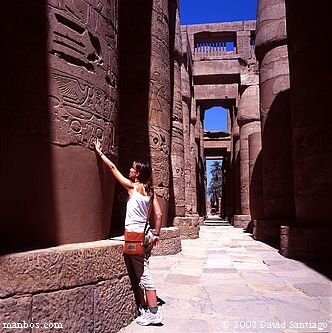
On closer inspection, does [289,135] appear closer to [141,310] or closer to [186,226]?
[186,226]

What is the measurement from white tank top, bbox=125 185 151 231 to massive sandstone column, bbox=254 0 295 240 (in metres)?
6.68

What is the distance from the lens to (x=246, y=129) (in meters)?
16.4

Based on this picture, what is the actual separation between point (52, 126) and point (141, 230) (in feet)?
3.55

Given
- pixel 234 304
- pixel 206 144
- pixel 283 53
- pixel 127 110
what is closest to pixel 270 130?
pixel 283 53

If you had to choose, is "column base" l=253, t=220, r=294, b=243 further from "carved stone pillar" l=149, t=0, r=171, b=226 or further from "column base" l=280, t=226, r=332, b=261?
"carved stone pillar" l=149, t=0, r=171, b=226

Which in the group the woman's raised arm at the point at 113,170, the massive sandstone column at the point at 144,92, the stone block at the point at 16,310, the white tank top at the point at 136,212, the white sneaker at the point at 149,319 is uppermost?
the massive sandstone column at the point at 144,92

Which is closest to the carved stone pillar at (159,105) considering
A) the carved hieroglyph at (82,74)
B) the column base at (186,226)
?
the column base at (186,226)

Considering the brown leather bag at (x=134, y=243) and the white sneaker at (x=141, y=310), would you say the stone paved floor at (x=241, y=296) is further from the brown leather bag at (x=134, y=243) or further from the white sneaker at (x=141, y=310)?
the brown leather bag at (x=134, y=243)

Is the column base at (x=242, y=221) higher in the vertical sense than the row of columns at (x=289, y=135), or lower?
lower

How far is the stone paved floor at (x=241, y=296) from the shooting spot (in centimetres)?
284

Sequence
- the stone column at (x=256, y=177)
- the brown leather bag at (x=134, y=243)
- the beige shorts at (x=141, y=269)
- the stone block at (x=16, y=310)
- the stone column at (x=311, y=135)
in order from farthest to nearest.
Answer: the stone column at (x=256, y=177) → the stone column at (x=311, y=135) → the beige shorts at (x=141, y=269) → the brown leather bag at (x=134, y=243) → the stone block at (x=16, y=310)

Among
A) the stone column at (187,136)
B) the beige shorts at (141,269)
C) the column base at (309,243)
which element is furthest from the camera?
the stone column at (187,136)

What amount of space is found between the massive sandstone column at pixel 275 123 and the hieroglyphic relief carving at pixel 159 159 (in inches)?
145

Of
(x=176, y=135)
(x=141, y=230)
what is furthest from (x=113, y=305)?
(x=176, y=135)
